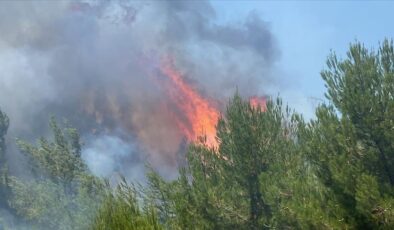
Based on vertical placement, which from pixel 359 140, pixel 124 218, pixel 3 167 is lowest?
pixel 124 218

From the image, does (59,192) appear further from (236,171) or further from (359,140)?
(359,140)

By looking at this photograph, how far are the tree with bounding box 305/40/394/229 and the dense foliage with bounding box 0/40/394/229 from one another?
4 cm

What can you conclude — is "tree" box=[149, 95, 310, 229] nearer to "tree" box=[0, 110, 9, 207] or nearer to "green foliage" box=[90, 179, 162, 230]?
"green foliage" box=[90, 179, 162, 230]

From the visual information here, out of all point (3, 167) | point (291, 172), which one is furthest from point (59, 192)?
point (291, 172)

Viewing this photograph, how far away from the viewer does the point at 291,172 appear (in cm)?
2092

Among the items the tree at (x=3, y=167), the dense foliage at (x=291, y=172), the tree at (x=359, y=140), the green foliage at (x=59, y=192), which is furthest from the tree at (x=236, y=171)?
the tree at (x=3, y=167)

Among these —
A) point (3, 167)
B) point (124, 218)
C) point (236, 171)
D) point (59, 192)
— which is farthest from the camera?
point (3, 167)

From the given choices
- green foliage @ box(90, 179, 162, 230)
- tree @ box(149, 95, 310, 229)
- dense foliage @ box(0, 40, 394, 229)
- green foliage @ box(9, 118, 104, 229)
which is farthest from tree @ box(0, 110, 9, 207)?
green foliage @ box(90, 179, 162, 230)

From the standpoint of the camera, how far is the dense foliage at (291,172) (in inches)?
624

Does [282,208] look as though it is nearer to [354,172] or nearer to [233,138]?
[354,172]

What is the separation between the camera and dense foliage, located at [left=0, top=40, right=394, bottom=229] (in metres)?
15.9

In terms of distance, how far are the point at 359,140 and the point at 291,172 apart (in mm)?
4347

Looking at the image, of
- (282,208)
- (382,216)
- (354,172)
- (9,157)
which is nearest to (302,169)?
(282,208)

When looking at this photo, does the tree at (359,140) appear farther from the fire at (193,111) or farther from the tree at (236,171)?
the fire at (193,111)
